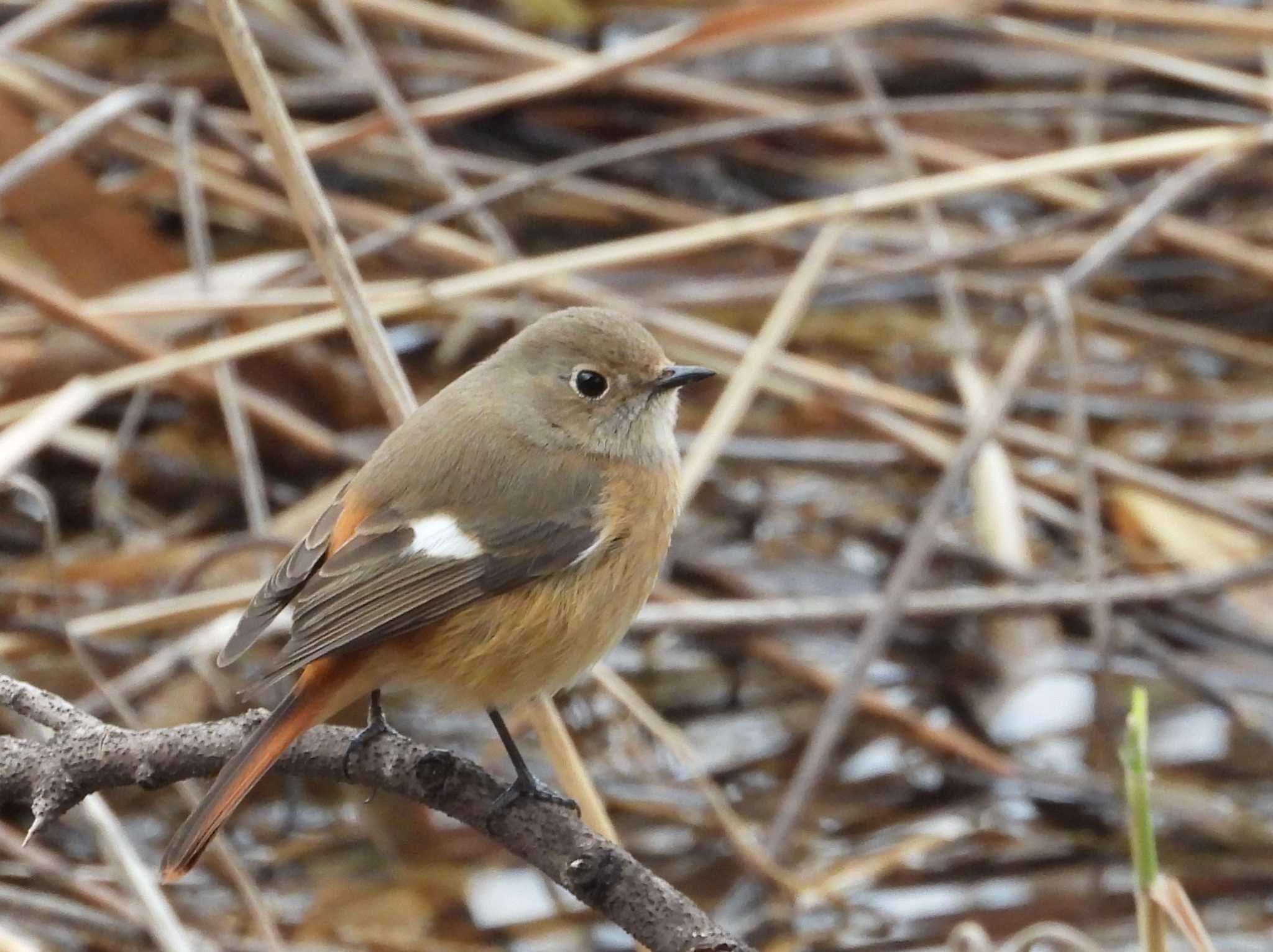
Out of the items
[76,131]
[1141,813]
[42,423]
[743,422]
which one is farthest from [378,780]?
[743,422]

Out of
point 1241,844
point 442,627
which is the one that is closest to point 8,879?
point 442,627

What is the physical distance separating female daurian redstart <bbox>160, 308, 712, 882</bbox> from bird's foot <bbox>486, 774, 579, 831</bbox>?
1cm

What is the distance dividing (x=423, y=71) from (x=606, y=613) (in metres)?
3.34

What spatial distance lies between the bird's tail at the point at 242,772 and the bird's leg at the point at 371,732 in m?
0.09

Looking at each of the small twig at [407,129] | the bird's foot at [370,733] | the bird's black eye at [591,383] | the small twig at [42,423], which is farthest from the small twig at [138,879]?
the small twig at [407,129]

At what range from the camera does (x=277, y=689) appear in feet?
13.4

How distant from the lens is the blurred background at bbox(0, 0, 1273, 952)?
383 cm

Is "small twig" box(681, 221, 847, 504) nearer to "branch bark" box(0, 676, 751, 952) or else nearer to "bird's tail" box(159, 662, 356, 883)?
"branch bark" box(0, 676, 751, 952)

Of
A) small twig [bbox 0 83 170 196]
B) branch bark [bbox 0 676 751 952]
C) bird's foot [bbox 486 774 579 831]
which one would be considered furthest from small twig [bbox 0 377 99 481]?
bird's foot [bbox 486 774 579 831]

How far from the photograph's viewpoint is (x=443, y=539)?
2.69 meters

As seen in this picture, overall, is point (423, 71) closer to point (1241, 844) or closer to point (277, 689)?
point (277, 689)

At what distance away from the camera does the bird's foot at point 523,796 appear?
7.66 ft

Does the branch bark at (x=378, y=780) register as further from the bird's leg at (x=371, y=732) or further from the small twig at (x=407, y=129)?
the small twig at (x=407, y=129)

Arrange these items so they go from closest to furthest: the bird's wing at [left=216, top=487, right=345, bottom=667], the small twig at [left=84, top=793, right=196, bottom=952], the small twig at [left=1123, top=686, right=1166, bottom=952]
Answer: the small twig at [left=1123, top=686, right=1166, bottom=952] → the bird's wing at [left=216, top=487, right=345, bottom=667] → the small twig at [left=84, top=793, right=196, bottom=952]
